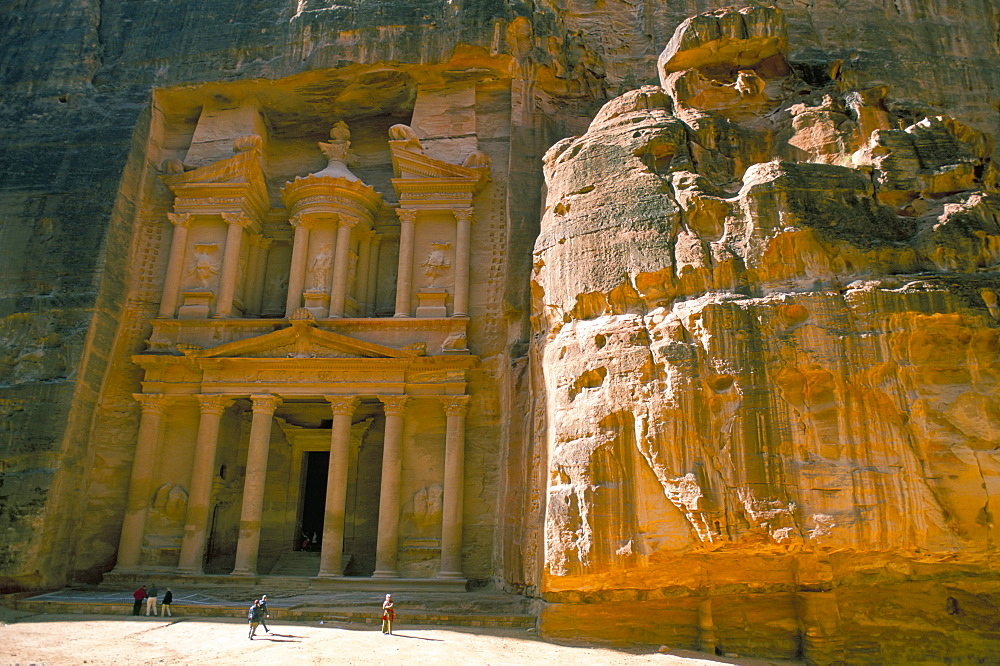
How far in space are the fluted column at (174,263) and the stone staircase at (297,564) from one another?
6.37 m

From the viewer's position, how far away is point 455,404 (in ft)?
54.2

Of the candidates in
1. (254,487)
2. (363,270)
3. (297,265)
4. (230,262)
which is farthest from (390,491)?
(230,262)

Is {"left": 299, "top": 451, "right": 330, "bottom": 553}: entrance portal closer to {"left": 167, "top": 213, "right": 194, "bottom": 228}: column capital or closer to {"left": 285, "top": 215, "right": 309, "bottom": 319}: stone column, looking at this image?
{"left": 285, "top": 215, "right": 309, "bottom": 319}: stone column

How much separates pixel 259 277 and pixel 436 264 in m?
5.02

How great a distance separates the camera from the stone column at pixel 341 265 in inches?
710

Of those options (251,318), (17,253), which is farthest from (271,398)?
(17,253)

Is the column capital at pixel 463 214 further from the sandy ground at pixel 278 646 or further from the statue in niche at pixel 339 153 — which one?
the sandy ground at pixel 278 646

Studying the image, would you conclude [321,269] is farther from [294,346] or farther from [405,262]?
[294,346]

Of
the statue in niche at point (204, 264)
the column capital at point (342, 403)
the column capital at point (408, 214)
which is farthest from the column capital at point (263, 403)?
the column capital at point (408, 214)

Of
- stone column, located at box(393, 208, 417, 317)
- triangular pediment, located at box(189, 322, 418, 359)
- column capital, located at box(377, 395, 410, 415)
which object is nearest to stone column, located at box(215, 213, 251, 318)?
triangular pediment, located at box(189, 322, 418, 359)

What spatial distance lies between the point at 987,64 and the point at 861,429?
569 inches

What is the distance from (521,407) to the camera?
15.5 m

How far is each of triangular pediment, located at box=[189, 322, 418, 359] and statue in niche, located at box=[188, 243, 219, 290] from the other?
7.50 ft

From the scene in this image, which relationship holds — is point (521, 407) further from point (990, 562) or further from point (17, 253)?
point (17, 253)
